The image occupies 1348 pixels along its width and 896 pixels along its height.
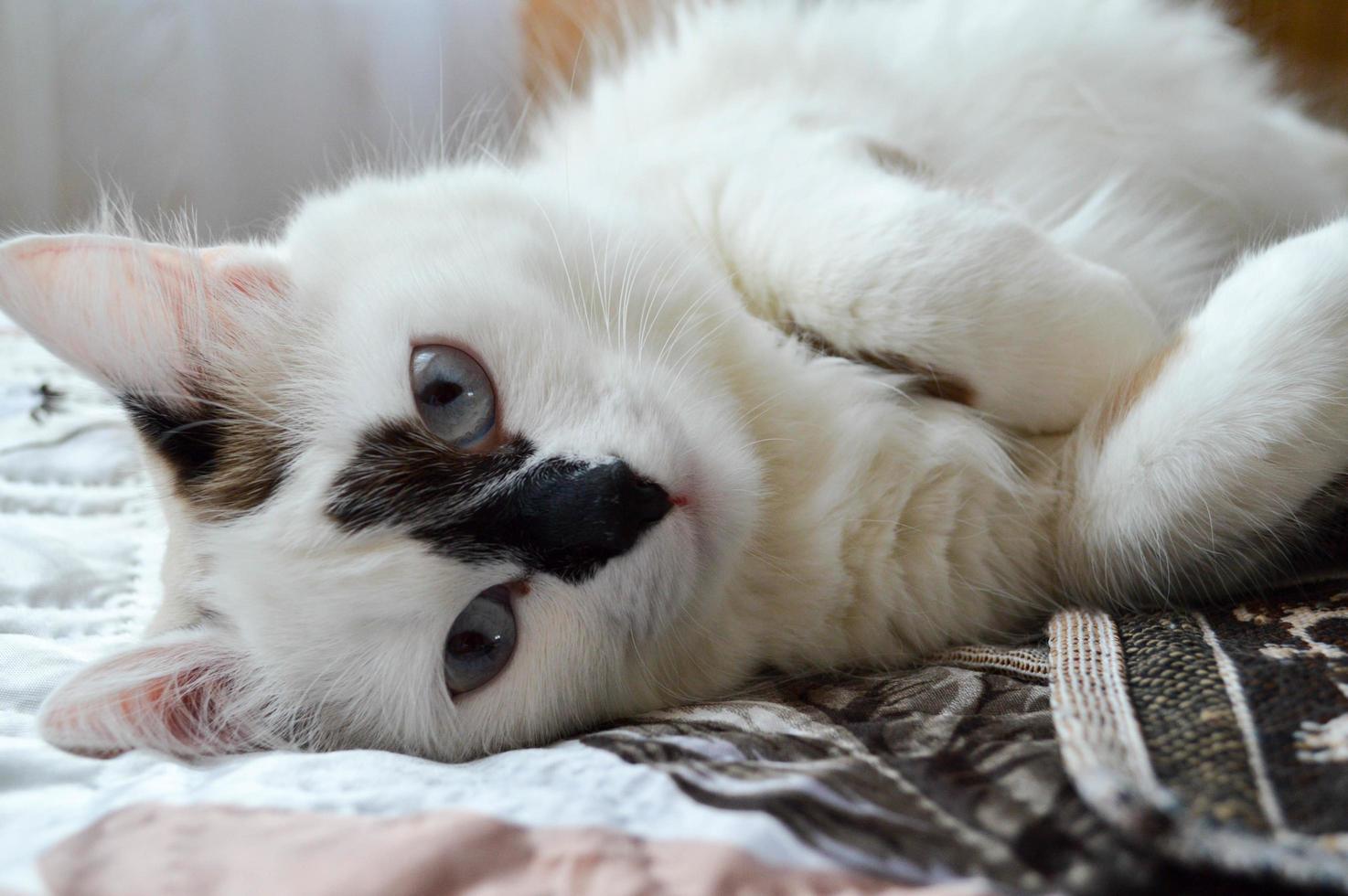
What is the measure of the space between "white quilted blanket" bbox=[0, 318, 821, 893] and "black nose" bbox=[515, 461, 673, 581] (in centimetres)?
15

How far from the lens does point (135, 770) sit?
2.57 ft

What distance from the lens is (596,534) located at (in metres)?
0.79

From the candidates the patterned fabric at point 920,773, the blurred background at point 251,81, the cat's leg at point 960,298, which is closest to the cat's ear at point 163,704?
the patterned fabric at point 920,773

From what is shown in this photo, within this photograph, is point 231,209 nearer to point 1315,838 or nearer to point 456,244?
point 456,244

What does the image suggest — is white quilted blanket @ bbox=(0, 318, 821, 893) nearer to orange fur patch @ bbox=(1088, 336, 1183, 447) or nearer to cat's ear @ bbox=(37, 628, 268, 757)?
cat's ear @ bbox=(37, 628, 268, 757)

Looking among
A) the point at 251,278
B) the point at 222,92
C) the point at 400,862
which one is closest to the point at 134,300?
the point at 251,278

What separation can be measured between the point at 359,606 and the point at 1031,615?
2.16 ft

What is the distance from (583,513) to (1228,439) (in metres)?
0.56

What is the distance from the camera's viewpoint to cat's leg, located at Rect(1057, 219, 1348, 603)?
82 centimetres

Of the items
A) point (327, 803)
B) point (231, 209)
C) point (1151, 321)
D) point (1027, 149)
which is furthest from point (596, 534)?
point (231, 209)

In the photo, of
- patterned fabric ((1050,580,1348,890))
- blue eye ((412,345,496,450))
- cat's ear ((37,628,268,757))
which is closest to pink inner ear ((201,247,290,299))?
blue eye ((412,345,496,450))

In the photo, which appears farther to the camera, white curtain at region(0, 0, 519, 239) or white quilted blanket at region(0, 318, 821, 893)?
white curtain at region(0, 0, 519, 239)

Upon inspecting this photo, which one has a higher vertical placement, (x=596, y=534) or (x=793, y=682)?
(x=596, y=534)

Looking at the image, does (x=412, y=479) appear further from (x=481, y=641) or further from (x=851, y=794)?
(x=851, y=794)
